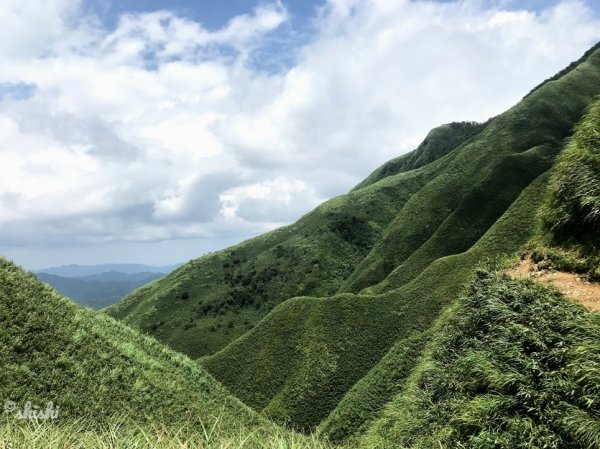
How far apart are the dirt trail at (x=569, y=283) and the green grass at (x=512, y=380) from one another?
2.80ft

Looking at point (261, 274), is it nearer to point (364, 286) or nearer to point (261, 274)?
point (261, 274)

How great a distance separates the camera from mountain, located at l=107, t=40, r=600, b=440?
58.5 metres

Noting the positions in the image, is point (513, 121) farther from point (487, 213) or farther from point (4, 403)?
point (4, 403)

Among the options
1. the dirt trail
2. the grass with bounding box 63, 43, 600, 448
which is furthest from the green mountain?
the dirt trail

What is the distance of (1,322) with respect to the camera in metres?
22.6

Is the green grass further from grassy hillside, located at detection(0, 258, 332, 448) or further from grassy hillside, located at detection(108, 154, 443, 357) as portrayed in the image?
grassy hillside, located at detection(108, 154, 443, 357)

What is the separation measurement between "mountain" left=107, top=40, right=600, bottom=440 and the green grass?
335mm

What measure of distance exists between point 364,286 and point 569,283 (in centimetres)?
9393

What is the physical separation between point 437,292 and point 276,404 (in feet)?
107

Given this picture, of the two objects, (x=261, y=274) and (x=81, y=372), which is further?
(x=261, y=274)

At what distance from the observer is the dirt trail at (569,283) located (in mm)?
21438

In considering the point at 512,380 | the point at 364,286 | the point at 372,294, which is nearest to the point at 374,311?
the point at 372,294

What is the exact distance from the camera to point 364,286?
4582 inches

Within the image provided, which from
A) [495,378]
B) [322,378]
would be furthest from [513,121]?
[495,378]
